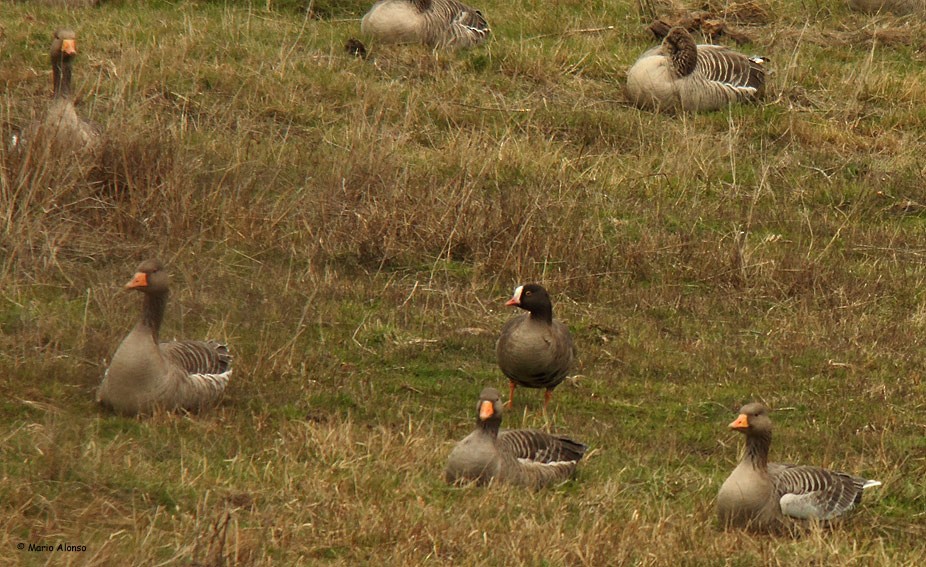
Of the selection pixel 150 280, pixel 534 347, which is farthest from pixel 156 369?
pixel 534 347

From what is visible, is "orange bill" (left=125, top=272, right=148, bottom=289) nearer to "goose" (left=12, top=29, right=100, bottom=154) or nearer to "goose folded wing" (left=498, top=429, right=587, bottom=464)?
"goose folded wing" (left=498, top=429, right=587, bottom=464)

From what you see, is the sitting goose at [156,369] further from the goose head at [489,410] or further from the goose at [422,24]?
the goose at [422,24]

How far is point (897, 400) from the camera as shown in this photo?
9320mm

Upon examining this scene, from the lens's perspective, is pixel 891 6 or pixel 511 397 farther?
pixel 891 6

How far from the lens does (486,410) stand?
7391mm

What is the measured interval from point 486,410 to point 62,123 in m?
4.91

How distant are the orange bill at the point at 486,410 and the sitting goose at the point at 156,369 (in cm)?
168

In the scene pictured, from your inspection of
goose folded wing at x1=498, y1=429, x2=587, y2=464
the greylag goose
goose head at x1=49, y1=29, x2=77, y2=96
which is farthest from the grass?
goose head at x1=49, y1=29, x2=77, y2=96

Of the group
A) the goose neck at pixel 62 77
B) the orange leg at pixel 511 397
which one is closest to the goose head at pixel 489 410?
the orange leg at pixel 511 397

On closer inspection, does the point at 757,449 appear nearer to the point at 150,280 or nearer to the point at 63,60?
the point at 150,280

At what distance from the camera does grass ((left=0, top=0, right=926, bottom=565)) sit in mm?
6711

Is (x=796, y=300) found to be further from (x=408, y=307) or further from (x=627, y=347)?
(x=408, y=307)

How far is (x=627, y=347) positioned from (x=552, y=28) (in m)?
7.11

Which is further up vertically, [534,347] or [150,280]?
[150,280]
